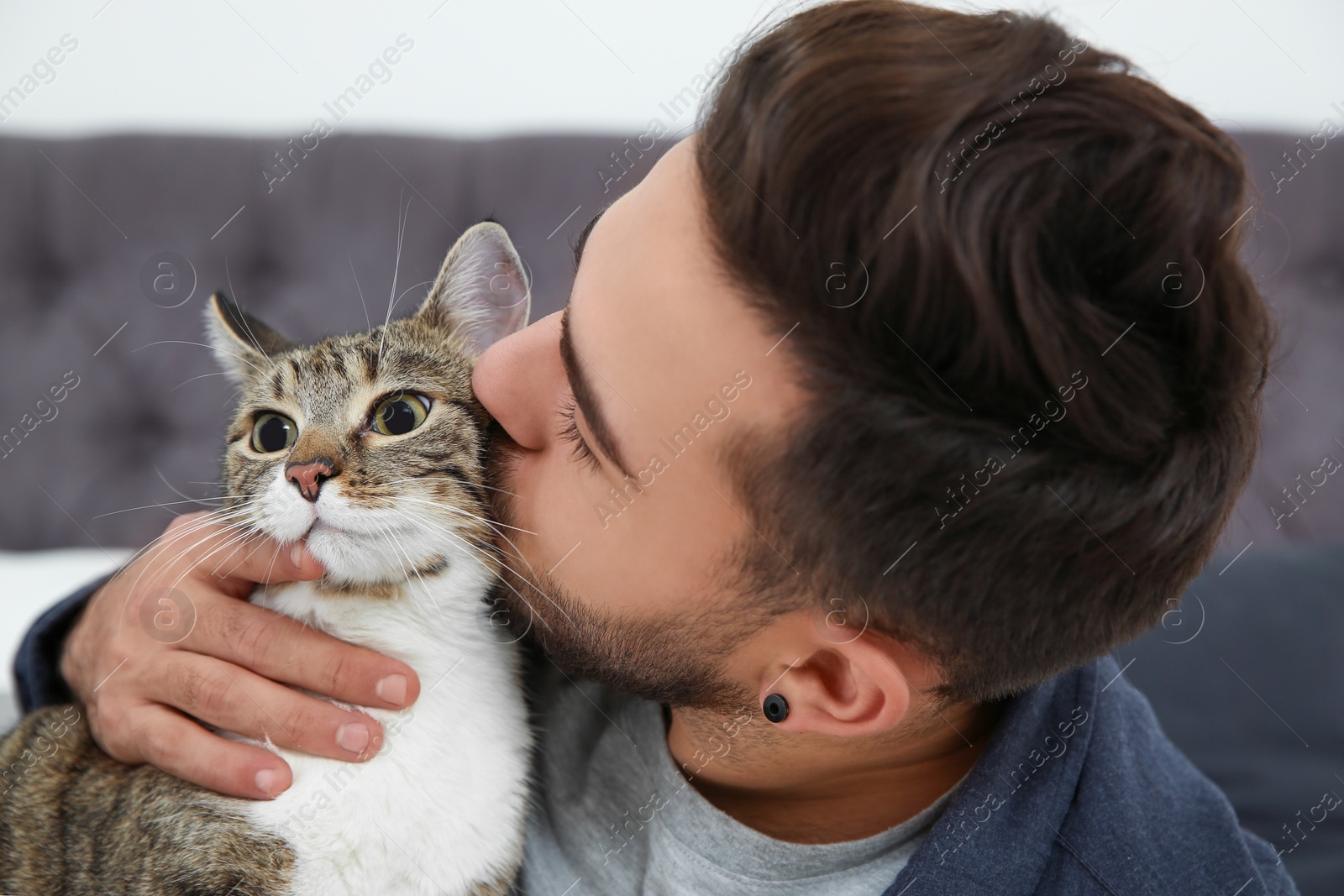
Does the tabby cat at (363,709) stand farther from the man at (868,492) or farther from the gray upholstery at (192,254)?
the gray upholstery at (192,254)

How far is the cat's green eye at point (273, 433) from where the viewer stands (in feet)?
4.11

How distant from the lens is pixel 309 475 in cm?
106

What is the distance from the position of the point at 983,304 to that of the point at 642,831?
3.01 feet

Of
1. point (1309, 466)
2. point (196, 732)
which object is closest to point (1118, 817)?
point (196, 732)

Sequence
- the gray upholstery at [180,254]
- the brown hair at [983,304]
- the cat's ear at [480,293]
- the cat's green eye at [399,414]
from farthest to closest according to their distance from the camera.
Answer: the gray upholstery at [180,254], the cat's ear at [480,293], the cat's green eye at [399,414], the brown hair at [983,304]

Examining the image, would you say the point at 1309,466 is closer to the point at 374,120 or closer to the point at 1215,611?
the point at 1215,611

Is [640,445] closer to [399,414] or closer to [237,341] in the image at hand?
[399,414]

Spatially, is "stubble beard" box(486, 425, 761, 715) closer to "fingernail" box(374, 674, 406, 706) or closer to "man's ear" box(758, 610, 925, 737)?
"man's ear" box(758, 610, 925, 737)

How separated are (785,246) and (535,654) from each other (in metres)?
0.84

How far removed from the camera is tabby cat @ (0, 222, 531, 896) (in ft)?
3.41

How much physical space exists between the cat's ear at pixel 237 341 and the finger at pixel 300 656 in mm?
426

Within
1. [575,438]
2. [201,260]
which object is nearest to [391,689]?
[575,438]

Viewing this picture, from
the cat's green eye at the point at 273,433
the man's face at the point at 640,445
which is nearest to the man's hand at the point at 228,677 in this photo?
the cat's green eye at the point at 273,433

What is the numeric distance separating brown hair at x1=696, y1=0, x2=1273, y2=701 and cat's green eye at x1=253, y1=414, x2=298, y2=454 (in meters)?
0.71
